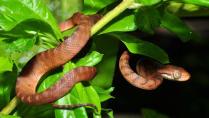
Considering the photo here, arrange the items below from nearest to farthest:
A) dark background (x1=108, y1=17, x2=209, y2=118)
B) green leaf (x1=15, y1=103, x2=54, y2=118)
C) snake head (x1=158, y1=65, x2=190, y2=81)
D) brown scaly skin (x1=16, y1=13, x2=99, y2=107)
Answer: brown scaly skin (x1=16, y1=13, x2=99, y2=107), green leaf (x1=15, y1=103, x2=54, y2=118), snake head (x1=158, y1=65, x2=190, y2=81), dark background (x1=108, y1=17, x2=209, y2=118)

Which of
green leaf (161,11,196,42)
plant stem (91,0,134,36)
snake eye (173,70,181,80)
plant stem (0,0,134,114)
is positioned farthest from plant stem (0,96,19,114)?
snake eye (173,70,181,80)

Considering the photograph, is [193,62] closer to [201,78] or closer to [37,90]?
[201,78]

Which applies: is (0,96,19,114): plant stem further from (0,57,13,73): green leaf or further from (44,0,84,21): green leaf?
(44,0,84,21): green leaf

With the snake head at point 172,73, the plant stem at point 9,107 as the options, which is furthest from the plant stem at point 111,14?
the snake head at point 172,73

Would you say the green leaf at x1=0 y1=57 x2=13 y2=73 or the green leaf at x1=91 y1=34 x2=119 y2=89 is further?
the green leaf at x1=91 y1=34 x2=119 y2=89

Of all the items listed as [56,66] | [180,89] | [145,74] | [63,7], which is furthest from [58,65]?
[180,89]

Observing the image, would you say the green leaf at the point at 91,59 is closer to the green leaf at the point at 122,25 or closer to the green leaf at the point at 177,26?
the green leaf at the point at 122,25

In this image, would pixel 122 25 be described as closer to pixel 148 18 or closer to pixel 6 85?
pixel 148 18

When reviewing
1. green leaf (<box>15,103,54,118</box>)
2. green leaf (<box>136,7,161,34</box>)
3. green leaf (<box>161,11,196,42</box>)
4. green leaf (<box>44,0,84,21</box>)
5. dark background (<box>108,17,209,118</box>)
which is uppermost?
green leaf (<box>44,0,84,21</box>)

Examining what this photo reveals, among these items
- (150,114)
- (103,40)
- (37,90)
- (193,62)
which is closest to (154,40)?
(193,62)
